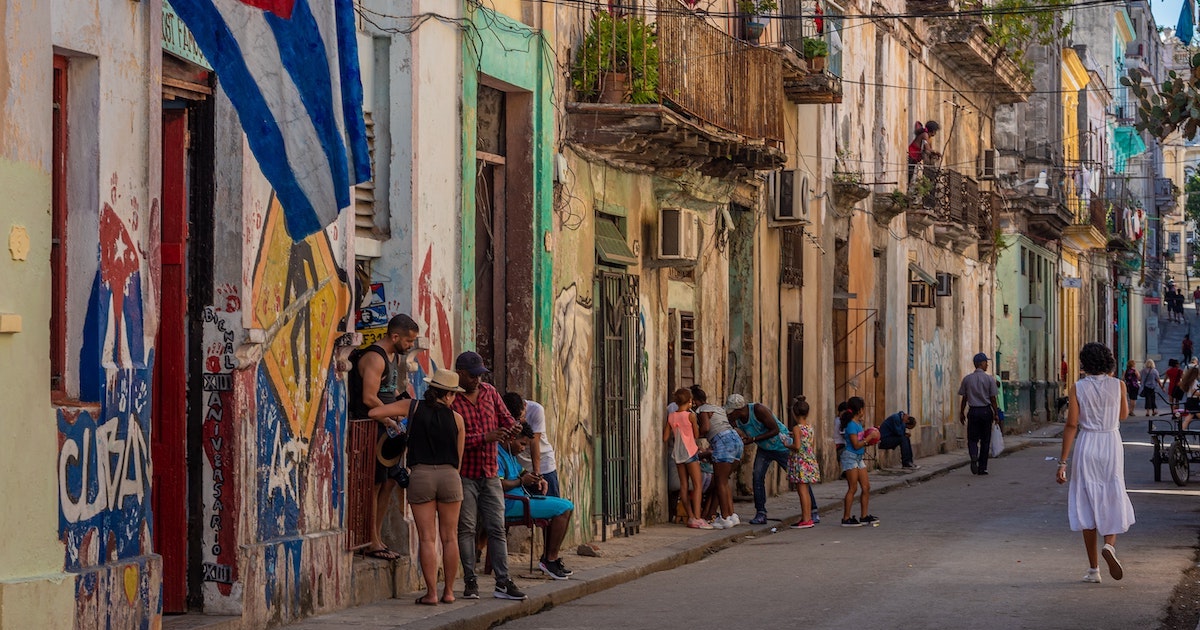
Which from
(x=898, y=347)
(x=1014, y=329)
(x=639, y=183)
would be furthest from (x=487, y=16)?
(x=1014, y=329)

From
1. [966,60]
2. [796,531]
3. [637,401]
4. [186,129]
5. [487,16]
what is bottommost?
[796,531]

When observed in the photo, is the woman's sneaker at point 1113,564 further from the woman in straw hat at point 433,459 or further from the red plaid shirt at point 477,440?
the woman in straw hat at point 433,459

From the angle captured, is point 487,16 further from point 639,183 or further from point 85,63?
point 85,63

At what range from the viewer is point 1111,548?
12.9 m

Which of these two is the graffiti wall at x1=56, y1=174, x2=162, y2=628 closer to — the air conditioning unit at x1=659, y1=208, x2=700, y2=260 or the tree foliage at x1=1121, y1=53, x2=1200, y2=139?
the tree foliage at x1=1121, y1=53, x2=1200, y2=139

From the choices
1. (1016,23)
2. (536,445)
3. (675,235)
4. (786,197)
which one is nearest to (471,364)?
(536,445)

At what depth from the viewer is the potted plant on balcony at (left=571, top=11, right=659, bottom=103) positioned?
16609 millimetres

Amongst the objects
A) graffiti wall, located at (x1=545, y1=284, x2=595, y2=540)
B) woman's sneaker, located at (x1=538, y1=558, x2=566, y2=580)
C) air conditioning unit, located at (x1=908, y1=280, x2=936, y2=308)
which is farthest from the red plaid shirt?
air conditioning unit, located at (x1=908, y1=280, x2=936, y2=308)

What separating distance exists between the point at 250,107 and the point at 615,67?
7.30 m

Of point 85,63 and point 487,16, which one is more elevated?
point 487,16

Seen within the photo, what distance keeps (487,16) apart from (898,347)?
58.3 feet

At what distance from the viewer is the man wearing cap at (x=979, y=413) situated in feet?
87.8

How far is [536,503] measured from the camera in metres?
13.2

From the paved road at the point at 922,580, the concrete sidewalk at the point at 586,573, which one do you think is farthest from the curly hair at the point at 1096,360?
the concrete sidewalk at the point at 586,573
